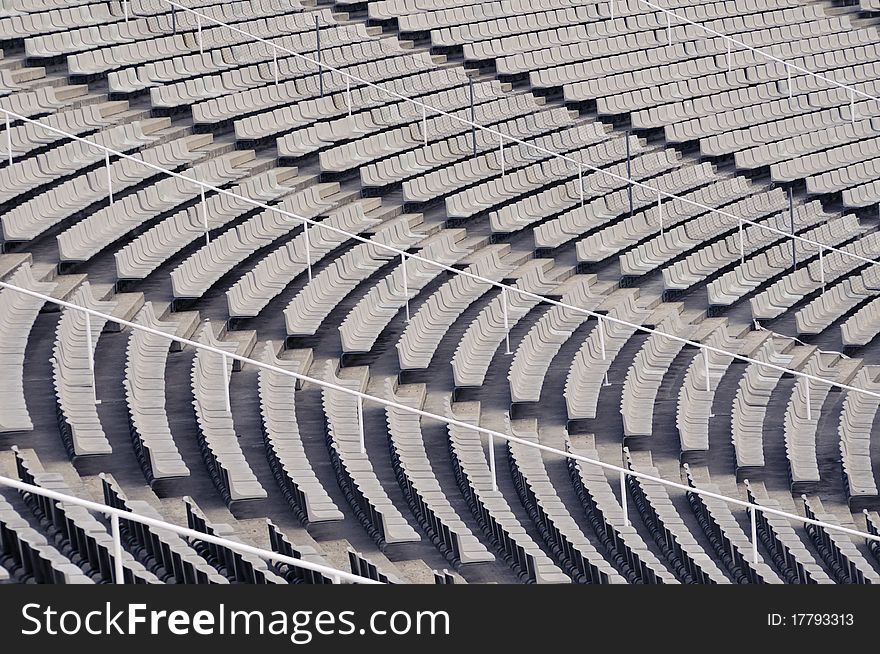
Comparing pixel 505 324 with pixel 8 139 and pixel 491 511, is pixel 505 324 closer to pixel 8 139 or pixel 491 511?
pixel 491 511

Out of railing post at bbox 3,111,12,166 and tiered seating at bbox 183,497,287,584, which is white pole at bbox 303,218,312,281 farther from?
tiered seating at bbox 183,497,287,584

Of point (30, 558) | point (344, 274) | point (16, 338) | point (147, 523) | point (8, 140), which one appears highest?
point (147, 523)

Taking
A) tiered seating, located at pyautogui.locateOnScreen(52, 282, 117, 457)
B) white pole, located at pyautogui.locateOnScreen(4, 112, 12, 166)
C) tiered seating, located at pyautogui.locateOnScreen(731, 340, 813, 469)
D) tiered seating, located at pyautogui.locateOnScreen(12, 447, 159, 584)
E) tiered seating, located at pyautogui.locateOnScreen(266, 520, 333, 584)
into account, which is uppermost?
white pole, located at pyautogui.locateOnScreen(4, 112, 12, 166)

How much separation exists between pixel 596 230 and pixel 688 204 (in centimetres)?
88

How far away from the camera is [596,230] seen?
42.7 ft

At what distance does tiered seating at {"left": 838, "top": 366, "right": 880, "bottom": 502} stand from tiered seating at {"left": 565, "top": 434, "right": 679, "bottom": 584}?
1.60m

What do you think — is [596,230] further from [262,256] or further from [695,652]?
[695,652]

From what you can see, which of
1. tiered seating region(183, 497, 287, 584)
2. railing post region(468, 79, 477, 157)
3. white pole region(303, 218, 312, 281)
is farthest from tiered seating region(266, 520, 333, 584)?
railing post region(468, 79, 477, 157)

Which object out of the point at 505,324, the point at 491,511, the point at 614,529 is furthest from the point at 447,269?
the point at 614,529

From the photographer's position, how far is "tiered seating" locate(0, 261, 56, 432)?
754 centimetres

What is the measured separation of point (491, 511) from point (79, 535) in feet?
7.99

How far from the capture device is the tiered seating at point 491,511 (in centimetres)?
705

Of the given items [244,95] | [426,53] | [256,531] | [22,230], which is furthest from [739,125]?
[256,531]

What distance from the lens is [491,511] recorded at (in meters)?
7.75
